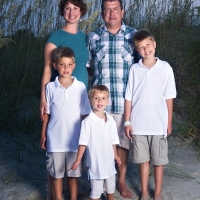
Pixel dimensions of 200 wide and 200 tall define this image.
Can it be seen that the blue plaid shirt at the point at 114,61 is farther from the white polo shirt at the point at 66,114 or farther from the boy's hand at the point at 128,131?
the white polo shirt at the point at 66,114

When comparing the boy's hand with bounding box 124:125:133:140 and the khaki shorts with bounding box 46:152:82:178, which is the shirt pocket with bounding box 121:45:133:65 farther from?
the khaki shorts with bounding box 46:152:82:178

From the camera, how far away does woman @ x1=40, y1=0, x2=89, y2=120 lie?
11.9 ft

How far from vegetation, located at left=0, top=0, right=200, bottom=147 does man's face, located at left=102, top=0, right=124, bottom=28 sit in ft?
6.36

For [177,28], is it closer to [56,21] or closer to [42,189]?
[56,21]

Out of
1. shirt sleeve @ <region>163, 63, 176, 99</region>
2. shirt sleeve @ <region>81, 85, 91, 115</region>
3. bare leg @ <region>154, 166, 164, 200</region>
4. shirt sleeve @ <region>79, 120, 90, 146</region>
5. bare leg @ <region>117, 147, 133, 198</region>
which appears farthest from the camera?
bare leg @ <region>117, 147, 133, 198</region>

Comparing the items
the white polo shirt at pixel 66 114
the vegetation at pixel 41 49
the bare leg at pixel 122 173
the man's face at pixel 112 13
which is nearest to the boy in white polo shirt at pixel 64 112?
the white polo shirt at pixel 66 114

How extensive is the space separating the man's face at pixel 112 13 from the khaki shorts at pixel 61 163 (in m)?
1.02

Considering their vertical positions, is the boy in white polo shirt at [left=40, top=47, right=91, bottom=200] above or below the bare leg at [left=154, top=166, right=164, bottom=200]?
above

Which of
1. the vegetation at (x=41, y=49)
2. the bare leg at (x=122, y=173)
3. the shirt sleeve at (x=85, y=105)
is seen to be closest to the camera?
the shirt sleeve at (x=85, y=105)

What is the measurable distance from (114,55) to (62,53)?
1.55 ft

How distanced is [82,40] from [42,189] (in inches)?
51.6

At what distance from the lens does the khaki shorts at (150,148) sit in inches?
143

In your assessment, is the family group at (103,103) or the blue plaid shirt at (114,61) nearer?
the family group at (103,103)

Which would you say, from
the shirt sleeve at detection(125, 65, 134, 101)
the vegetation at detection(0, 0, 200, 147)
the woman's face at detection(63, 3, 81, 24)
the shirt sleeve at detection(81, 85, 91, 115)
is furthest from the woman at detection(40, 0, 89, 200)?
the vegetation at detection(0, 0, 200, 147)
